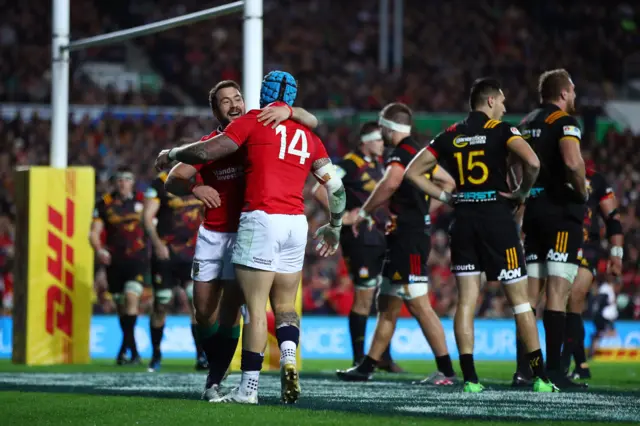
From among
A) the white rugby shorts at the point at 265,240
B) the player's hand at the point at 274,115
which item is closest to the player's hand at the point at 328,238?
the white rugby shorts at the point at 265,240

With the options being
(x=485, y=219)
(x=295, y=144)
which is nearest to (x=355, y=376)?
(x=485, y=219)

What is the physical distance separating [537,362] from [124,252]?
7.01 m

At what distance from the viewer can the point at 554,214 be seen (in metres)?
9.66

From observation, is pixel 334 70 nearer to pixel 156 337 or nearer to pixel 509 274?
pixel 156 337

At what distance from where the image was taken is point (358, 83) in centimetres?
2936

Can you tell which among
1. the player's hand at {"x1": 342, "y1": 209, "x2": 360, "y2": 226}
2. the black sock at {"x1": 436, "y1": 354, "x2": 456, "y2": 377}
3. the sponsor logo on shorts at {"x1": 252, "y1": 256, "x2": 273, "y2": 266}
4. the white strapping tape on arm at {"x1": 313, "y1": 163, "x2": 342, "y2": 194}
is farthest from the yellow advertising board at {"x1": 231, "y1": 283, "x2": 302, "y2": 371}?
the sponsor logo on shorts at {"x1": 252, "y1": 256, "x2": 273, "y2": 266}

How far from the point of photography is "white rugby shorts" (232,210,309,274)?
7195 millimetres

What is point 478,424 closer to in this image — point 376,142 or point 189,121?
point 376,142

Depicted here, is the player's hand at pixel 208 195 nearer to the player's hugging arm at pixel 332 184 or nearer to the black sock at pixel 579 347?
the player's hugging arm at pixel 332 184

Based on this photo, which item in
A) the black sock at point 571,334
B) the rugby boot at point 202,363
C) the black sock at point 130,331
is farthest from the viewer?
the black sock at point 130,331

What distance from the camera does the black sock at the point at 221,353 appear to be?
7766 mm

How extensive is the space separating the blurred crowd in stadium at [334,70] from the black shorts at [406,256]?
980 centimetres

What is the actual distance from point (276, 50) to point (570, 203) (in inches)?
847

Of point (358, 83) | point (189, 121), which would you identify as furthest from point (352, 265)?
point (358, 83)
